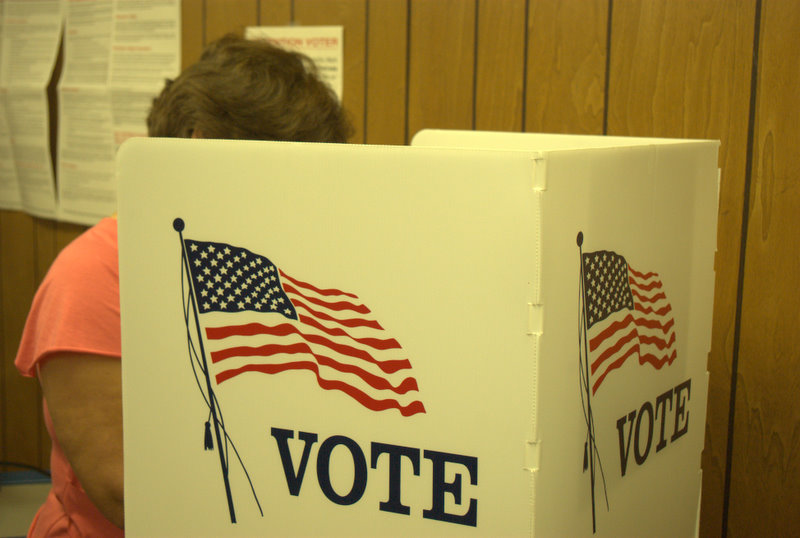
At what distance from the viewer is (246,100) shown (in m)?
1.26

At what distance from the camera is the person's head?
1252mm

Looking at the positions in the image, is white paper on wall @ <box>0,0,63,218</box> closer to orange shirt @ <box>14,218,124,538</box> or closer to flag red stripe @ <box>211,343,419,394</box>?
orange shirt @ <box>14,218,124,538</box>

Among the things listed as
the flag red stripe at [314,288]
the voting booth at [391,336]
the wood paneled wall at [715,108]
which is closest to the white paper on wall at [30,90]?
the wood paneled wall at [715,108]

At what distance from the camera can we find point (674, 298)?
1.05 m

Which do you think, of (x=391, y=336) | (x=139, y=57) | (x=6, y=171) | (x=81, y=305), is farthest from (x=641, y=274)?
(x=6, y=171)

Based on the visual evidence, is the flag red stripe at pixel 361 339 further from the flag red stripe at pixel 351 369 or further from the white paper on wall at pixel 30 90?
the white paper on wall at pixel 30 90

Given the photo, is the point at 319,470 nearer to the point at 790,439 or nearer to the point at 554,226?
the point at 554,226

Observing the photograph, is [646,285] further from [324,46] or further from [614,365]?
[324,46]

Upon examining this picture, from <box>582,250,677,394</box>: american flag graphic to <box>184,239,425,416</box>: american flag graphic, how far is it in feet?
0.64

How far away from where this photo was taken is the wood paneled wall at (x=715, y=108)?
140cm

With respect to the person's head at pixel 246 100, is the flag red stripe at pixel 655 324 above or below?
below

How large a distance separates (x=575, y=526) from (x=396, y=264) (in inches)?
12.5

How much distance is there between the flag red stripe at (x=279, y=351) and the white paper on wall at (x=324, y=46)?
1.14 metres

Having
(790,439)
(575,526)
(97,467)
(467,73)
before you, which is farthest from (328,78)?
(575,526)
